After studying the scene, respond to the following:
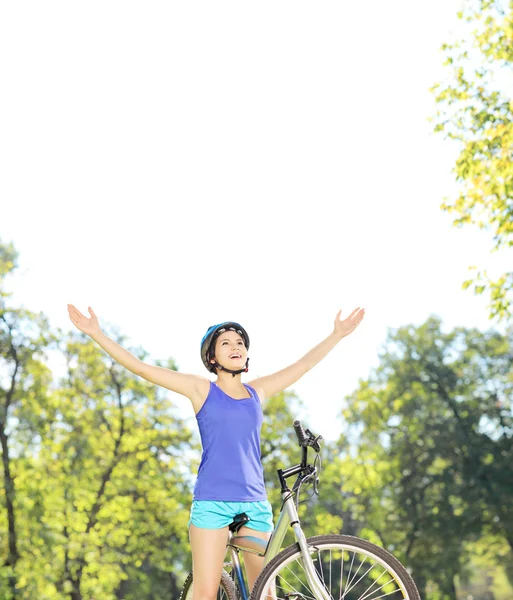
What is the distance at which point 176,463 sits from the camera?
26.3 m

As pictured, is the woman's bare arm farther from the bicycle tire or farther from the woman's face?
the bicycle tire

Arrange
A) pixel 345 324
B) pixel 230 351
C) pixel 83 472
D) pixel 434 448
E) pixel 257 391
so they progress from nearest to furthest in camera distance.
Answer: pixel 230 351 → pixel 257 391 → pixel 345 324 → pixel 83 472 → pixel 434 448

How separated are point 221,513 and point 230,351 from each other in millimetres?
841

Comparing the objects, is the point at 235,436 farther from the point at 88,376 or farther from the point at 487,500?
the point at 487,500

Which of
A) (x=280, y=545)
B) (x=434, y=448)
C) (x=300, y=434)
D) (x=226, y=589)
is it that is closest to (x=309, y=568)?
(x=280, y=545)

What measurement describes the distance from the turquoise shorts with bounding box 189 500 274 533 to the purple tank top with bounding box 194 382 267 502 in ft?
0.12

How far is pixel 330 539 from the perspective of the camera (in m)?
3.35

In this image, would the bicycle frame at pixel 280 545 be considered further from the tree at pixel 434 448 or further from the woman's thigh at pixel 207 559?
the tree at pixel 434 448

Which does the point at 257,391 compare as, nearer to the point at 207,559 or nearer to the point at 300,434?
the point at 300,434

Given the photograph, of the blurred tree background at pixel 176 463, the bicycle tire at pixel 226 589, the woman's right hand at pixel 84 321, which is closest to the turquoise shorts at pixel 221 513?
the bicycle tire at pixel 226 589

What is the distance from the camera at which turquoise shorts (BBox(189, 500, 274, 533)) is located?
12.8 feet

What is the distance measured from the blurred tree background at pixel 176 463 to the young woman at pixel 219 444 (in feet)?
66.1

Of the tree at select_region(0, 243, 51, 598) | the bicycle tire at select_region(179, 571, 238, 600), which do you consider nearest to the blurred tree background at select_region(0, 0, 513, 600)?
the tree at select_region(0, 243, 51, 598)

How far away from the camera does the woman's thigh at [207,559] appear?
3.92 metres
